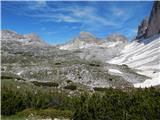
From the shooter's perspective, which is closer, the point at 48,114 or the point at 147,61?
the point at 48,114

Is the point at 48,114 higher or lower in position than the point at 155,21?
lower

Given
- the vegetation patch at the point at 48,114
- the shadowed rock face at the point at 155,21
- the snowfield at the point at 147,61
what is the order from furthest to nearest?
the shadowed rock face at the point at 155,21 < the snowfield at the point at 147,61 < the vegetation patch at the point at 48,114

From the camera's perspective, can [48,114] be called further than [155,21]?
No

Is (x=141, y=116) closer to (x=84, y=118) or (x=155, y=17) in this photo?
(x=84, y=118)

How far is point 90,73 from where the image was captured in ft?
186

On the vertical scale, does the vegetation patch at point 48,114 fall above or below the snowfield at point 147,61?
below

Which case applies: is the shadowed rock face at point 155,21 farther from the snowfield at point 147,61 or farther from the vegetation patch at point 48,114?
the vegetation patch at point 48,114

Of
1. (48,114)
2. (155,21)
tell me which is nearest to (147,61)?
(155,21)

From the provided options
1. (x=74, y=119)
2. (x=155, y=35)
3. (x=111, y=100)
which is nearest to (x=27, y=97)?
(x=74, y=119)

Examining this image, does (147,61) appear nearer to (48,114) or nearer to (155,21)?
(155,21)

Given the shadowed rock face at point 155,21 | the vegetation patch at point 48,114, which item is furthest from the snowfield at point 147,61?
the vegetation patch at point 48,114

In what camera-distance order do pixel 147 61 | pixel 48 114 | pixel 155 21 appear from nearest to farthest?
pixel 48 114, pixel 147 61, pixel 155 21

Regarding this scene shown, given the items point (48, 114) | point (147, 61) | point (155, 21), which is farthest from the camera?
point (155, 21)

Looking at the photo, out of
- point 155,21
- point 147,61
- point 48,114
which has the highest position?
point 155,21
